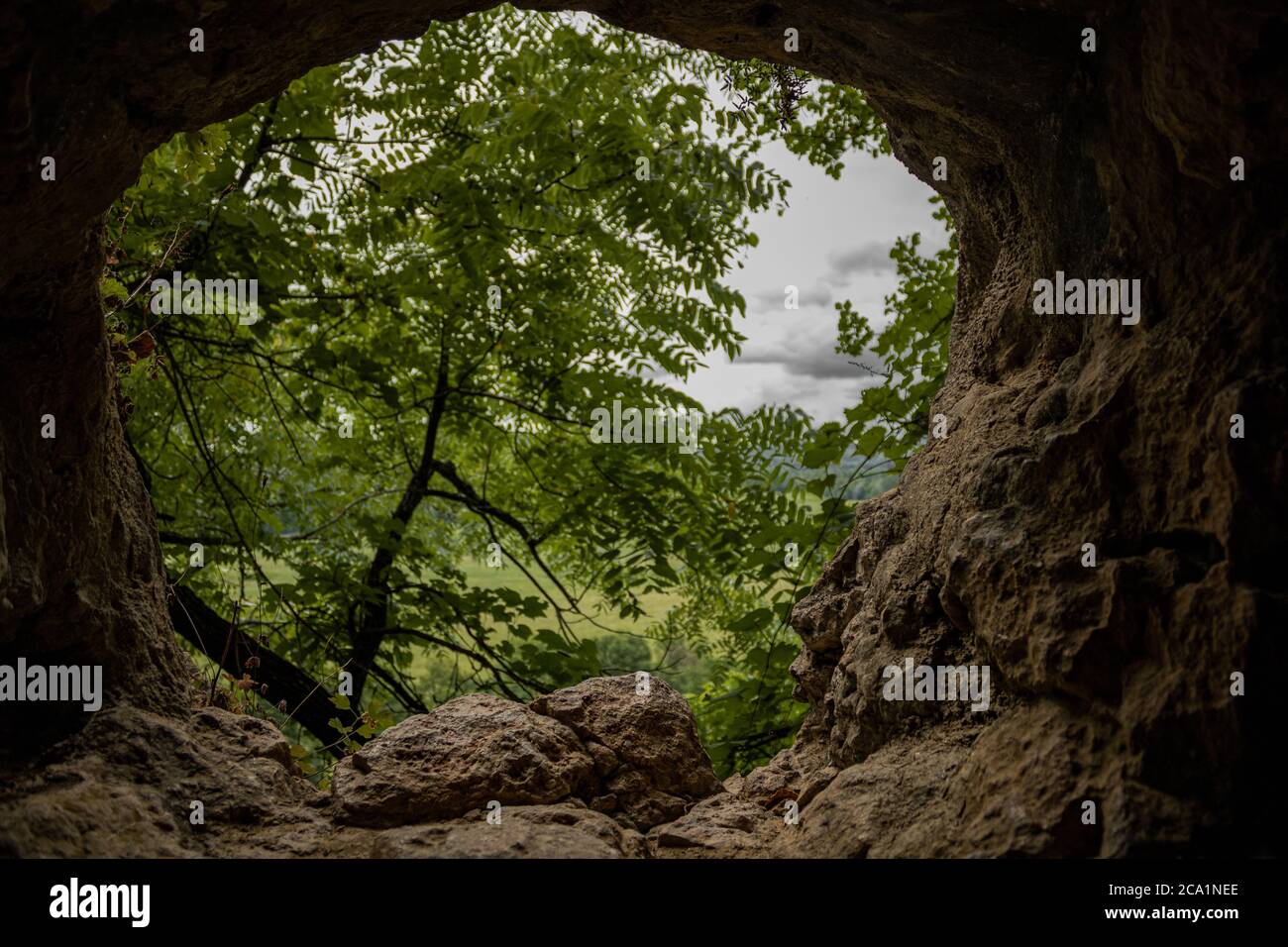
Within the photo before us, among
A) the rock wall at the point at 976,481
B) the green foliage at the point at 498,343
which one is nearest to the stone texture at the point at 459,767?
the rock wall at the point at 976,481

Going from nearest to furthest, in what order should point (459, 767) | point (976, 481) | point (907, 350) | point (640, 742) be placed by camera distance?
point (976, 481)
point (459, 767)
point (640, 742)
point (907, 350)

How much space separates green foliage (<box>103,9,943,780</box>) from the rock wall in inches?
95.8

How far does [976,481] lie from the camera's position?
315 cm

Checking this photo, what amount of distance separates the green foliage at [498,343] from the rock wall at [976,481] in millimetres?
2434

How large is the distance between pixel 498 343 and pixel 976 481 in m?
5.63

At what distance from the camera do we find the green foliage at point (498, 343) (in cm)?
637

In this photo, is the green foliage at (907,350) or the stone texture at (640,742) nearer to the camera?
the stone texture at (640,742)

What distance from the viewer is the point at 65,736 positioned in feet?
10.1

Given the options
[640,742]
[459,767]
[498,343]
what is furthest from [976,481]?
[498,343]

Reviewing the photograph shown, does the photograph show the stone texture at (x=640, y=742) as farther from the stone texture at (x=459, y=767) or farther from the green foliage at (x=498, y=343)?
the green foliage at (x=498, y=343)

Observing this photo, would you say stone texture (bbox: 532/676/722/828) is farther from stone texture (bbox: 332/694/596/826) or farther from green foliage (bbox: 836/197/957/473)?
green foliage (bbox: 836/197/957/473)

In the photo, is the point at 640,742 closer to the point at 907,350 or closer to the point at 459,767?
the point at 459,767

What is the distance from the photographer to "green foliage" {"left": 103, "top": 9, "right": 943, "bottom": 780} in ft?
20.9
